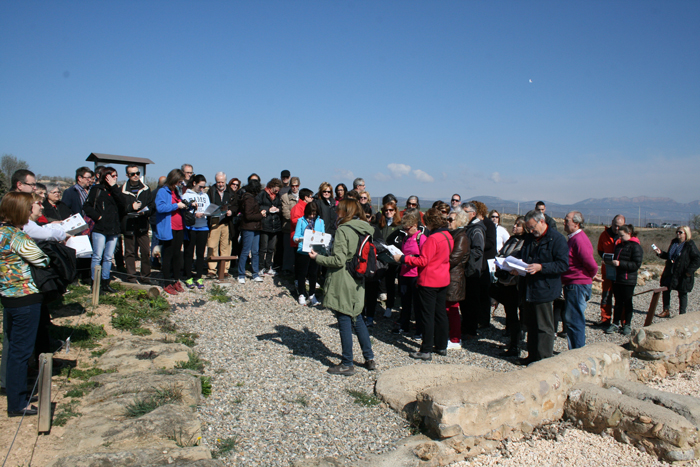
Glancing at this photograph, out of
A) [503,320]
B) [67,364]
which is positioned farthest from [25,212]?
[503,320]

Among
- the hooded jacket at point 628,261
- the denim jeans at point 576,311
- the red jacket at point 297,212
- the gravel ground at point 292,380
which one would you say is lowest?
the gravel ground at point 292,380

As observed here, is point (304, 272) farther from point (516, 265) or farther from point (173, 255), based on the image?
point (516, 265)

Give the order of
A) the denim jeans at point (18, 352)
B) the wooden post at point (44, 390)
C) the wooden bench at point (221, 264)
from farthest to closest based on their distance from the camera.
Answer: the wooden bench at point (221, 264) < the denim jeans at point (18, 352) < the wooden post at point (44, 390)

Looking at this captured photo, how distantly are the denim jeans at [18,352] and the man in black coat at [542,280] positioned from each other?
529 centimetres

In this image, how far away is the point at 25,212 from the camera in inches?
156

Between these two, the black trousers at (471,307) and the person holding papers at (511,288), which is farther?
the black trousers at (471,307)

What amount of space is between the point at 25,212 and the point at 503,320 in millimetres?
7731

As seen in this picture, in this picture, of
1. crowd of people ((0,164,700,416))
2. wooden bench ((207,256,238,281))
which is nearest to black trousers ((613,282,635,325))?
crowd of people ((0,164,700,416))

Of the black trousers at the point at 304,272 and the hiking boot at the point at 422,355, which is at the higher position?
the black trousers at the point at 304,272

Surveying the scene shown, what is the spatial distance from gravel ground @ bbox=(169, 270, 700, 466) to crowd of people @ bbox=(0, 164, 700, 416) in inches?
13.1

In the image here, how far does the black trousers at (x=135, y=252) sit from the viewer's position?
7.84 m

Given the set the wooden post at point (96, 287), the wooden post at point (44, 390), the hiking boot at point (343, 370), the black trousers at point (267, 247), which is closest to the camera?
the wooden post at point (44, 390)

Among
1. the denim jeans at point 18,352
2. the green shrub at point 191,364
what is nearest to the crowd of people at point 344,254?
the denim jeans at point 18,352

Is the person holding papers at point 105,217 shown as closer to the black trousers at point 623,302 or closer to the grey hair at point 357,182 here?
the grey hair at point 357,182
